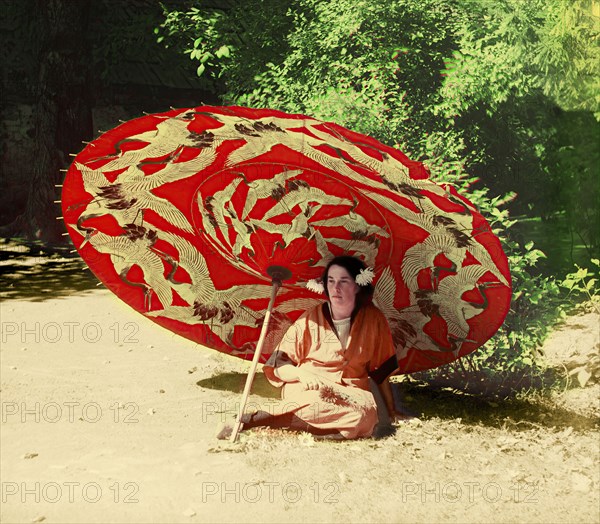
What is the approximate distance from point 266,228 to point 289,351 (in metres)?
0.84

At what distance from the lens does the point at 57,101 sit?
1449 centimetres

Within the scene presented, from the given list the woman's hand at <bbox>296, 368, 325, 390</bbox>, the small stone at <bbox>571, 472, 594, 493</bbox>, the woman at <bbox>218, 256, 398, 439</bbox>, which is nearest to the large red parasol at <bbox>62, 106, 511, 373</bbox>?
the woman at <bbox>218, 256, 398, 439</bbox>

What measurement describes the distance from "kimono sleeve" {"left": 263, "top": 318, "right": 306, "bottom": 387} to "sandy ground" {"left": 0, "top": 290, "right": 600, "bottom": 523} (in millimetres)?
444

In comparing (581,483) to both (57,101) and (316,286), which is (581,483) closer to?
(316,286)

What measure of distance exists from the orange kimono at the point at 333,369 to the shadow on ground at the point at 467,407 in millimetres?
637

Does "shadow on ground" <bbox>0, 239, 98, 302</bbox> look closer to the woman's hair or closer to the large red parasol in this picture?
the large red parasol

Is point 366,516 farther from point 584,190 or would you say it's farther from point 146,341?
point 584,190

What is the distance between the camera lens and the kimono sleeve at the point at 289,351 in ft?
17.3

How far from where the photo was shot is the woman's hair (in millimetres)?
5133

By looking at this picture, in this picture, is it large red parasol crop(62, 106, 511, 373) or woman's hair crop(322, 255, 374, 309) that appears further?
woman's hair crop(322, 255, 374, 309)

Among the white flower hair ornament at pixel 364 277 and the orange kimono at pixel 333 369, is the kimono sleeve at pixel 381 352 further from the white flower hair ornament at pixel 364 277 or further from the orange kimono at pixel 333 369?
the white flower hair ornament at pixel 364 277

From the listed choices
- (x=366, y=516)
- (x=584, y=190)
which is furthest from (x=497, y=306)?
(x=584, y=190)

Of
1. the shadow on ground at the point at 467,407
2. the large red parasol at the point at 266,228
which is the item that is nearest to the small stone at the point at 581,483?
the shadow on ground at the point at 467,407

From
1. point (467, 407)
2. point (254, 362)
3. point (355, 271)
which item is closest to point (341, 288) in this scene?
point (355, 271)
